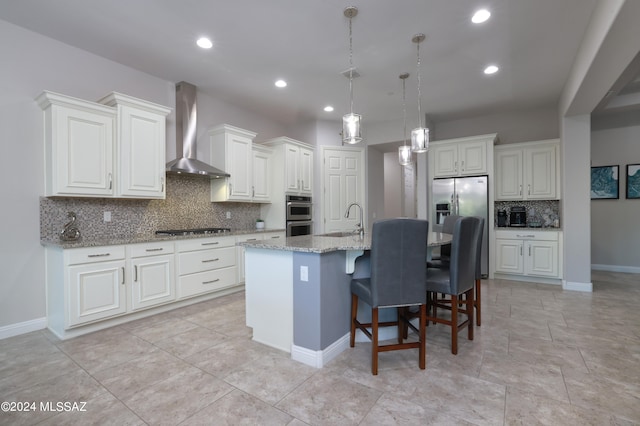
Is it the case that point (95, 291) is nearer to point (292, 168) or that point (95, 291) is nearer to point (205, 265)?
point (205, 265)

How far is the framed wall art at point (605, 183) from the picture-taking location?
5.26m

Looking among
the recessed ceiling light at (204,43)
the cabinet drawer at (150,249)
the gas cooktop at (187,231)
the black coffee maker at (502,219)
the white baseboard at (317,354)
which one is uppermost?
the recessed ceiling light at (204,43)

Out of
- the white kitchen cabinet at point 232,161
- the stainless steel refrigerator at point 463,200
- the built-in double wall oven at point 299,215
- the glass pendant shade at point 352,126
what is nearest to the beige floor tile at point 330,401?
the glass pendant shade at point 352,126

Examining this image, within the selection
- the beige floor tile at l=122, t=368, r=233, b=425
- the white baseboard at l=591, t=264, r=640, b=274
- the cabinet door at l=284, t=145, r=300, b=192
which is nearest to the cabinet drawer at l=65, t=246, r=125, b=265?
the beige floor tile at l=122, t=368, r=233, b=425

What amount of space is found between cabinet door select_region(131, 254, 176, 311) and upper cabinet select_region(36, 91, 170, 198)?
752 millimetres

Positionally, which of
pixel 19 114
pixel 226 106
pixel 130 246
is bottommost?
pixel 130 246

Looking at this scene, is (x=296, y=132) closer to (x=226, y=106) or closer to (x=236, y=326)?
(x=226, y=106)

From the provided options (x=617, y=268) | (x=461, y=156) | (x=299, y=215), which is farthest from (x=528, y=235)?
(x=299, y=215)

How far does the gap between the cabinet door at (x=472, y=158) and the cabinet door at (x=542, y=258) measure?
1.40 m

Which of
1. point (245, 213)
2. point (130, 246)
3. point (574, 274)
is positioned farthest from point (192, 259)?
point (574, 274)

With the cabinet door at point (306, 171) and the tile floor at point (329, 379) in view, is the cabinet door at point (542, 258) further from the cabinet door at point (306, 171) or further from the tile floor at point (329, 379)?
the cabinet door at point (306, 171)

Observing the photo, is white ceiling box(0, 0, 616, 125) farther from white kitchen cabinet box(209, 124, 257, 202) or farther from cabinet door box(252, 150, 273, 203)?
cabinet door box(252, 150, 273, 203)

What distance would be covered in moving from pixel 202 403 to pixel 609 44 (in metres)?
3.90

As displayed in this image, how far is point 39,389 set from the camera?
1923mm
